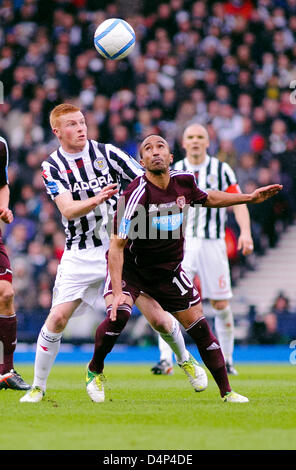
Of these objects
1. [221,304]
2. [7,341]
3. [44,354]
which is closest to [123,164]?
[44,354]

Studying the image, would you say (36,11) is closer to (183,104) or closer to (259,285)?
(183,104)

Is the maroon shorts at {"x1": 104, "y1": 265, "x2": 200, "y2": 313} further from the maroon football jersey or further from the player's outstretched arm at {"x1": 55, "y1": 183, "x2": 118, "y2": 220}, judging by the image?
the player's outstretched arm at {"x1": 55, "y1": 183, "x2": 118, "y2": 220}

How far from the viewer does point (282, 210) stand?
1572cm

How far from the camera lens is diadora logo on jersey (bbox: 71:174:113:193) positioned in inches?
278

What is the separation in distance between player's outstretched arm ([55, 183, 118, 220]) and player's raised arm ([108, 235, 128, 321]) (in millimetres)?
301

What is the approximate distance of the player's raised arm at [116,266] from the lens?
20.8 feet

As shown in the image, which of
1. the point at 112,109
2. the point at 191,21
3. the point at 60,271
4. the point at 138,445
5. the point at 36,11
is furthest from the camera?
the point at 36,11

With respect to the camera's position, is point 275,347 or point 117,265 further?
point 275,347

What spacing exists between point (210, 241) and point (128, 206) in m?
3.76

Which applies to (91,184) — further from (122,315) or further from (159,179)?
(122,315)

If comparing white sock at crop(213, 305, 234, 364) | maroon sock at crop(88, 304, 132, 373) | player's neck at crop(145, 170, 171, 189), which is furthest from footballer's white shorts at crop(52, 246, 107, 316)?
white sock at crop(213, 305, 234, 364)

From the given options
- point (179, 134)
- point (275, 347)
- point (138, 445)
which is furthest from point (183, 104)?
point (138, 445)

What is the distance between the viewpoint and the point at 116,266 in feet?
20.8

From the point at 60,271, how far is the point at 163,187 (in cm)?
115
